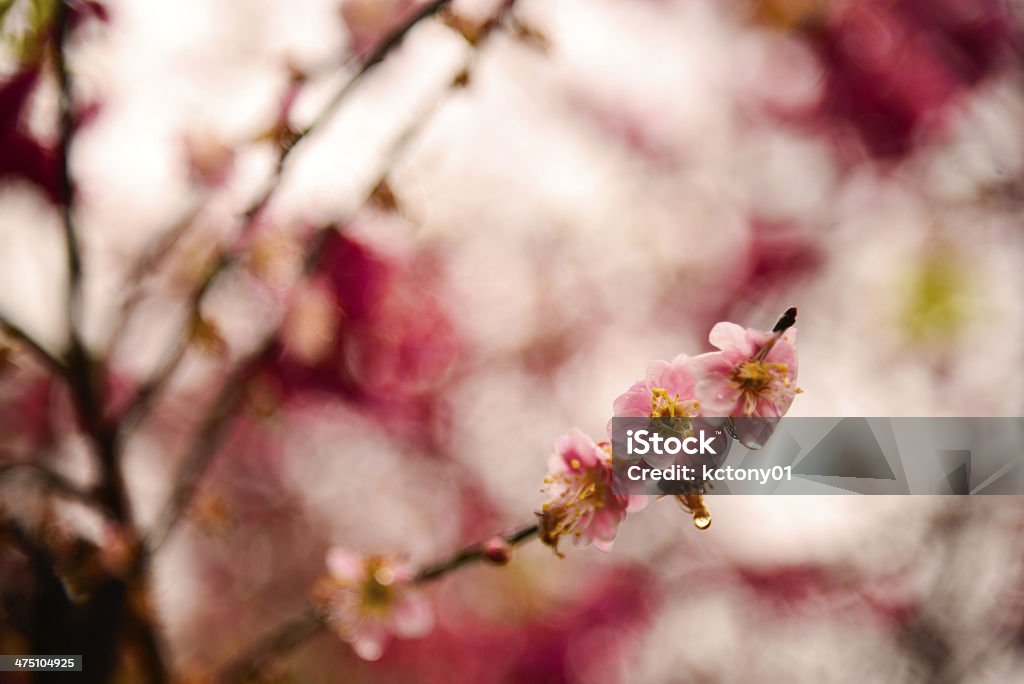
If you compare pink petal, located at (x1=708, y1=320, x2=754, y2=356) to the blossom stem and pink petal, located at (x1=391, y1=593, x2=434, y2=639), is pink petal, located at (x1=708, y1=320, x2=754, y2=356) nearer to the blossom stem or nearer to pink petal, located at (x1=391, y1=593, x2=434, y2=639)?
the blossom stem

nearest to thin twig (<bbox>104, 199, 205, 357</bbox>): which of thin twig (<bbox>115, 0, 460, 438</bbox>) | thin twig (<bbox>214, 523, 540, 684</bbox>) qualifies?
thin twig (<bbox>115, 0, 460, 438</bbox>)

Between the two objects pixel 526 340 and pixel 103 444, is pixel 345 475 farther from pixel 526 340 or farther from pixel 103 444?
pixel 103 444

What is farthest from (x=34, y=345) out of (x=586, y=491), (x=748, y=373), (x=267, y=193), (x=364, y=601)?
(x=748, y=373)

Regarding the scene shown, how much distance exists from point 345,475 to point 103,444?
1860 mm

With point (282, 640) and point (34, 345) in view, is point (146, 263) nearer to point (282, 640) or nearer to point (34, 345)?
point (34, 345)

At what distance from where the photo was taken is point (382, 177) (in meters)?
0.64

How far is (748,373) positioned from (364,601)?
0.43 m

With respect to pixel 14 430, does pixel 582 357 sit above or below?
above

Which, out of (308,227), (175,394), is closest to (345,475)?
(175,394)

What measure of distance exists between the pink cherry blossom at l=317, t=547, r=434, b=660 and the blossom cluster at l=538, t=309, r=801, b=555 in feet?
0.78

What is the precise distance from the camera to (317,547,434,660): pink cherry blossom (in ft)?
2.18

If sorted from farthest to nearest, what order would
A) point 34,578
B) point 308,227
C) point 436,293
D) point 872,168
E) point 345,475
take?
1. point 345,475
2. point 436,293
3. point 872,168
4. point 308,227
5. point 34,578

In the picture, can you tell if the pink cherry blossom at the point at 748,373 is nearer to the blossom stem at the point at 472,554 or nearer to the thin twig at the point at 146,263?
the blossom stem at the point at 472,554

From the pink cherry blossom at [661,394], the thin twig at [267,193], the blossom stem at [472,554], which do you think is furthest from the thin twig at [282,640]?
the thin twig at [267,193]
